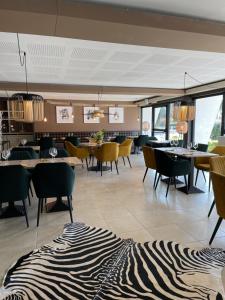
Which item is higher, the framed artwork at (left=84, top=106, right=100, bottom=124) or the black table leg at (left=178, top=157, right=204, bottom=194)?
the framed artwork at (left=84, top=106, right=100, bottom=124)

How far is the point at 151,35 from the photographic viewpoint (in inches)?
96.4

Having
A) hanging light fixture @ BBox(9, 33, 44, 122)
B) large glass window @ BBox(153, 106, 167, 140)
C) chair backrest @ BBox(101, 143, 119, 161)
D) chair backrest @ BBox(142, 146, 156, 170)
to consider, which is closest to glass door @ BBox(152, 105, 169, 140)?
large glass window @ BBox(153, 106, 167, 140)

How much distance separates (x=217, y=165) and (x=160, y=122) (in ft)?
22.3

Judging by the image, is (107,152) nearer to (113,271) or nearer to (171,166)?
(171,166)

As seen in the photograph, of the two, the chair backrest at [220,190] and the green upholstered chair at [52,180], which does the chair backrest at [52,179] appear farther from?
the chair backrest at [220,190]

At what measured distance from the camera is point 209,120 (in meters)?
7.07

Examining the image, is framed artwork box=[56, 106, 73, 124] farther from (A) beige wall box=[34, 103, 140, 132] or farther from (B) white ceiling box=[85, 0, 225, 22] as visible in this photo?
(B) white ceiling box=[85, 0, 225, 22]

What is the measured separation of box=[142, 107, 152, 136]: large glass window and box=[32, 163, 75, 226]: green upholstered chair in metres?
8.21

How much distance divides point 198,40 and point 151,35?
58 centimetres

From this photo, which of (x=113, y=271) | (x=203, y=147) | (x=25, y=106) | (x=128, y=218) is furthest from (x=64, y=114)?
(x=113, y=271)

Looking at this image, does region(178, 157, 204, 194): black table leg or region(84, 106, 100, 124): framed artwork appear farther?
region(84, 106, 100, 124): framed artwork

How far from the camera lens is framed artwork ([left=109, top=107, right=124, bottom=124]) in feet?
36.2

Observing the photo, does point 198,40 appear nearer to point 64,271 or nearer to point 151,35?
point 151,35

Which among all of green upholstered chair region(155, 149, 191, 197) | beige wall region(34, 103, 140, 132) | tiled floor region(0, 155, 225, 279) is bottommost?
tiled floor region(0, 155, 225, 279)
